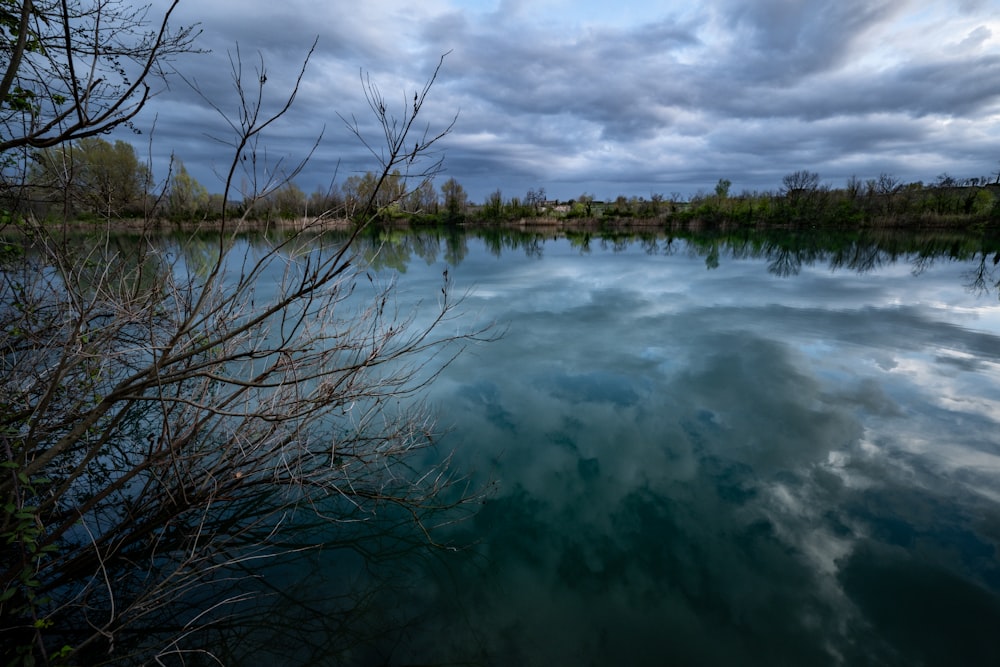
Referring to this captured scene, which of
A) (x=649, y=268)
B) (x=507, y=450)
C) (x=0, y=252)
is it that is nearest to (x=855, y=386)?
(x=507, y=450)

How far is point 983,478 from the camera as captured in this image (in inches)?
217

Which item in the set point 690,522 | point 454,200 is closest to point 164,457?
point 690,522

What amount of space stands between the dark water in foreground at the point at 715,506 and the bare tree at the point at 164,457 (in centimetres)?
92

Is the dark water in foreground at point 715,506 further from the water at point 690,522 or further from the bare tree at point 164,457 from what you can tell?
the bare tree at point 164,457

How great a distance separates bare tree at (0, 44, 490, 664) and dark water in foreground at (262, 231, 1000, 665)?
3.03 feet

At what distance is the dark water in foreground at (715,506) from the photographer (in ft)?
11.8

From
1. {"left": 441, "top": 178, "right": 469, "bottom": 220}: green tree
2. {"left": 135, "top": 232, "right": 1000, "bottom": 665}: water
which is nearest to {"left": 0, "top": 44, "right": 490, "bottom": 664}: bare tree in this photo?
{"left": 135, "top": 232, "right": 1000, "bottom": 665}: water

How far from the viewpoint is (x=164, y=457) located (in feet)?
12.2

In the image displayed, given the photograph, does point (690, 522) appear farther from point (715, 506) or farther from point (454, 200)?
point (454, 200)

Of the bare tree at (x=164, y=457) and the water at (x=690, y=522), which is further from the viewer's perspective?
the water at (x=690, y=522)

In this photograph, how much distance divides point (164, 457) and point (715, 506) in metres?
5.66

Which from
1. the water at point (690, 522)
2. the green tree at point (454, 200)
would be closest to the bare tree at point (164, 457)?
the water at point (690, 522)

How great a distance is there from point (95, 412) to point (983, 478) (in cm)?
907

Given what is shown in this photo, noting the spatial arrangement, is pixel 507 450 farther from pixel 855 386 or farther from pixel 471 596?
pixel 855 386
